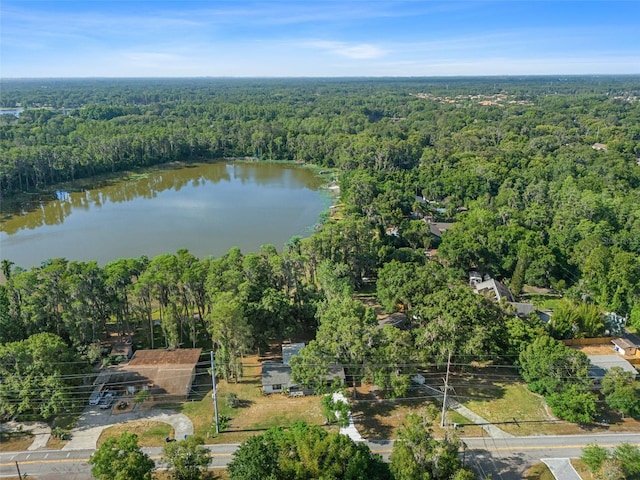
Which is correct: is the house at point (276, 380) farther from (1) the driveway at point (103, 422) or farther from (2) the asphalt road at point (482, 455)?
(1) the driveway at point (103, 422)

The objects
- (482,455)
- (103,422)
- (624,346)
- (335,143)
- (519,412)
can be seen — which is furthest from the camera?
(335,143)

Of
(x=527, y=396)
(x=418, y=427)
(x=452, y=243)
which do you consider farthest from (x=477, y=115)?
(x=418, y=427)

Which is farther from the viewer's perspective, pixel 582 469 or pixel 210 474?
pixel 582 469

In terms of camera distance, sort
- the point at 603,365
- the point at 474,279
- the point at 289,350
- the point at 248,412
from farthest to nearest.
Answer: the point at 474,279 < the point at 289,350 < the point at 603,365 < the point at 248,412

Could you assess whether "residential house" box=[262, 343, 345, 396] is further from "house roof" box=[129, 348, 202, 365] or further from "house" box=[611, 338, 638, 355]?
"house" box=[611, 338, 638, 355]

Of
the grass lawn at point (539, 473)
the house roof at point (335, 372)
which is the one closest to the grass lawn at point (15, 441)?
the house roof at point (335, 372)

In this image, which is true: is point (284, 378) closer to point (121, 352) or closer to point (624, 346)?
point (121, 352)

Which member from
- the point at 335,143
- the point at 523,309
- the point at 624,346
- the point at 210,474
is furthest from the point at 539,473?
the point at 335,143
